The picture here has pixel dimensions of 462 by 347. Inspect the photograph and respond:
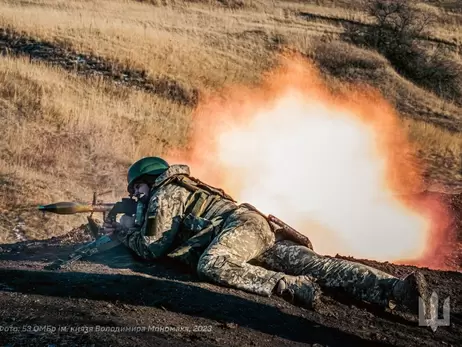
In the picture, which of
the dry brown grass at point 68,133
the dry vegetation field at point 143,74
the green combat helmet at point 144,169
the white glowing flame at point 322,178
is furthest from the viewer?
the dry vegetation field at point 143,74

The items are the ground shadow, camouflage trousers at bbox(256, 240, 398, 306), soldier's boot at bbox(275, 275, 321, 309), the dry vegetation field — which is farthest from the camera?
the dry vegetation field

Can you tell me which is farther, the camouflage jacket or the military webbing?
the military webbing

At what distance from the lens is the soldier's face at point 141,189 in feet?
21.4

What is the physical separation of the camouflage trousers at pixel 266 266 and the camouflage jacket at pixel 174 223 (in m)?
0.22

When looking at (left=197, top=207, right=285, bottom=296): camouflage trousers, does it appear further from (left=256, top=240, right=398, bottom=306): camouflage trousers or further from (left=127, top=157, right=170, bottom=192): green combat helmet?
(left=127, top=157, right=170, bottom=192): green combat helmet

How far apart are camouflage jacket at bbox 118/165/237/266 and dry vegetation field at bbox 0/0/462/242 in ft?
12.5

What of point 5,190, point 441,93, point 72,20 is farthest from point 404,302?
point 441,93

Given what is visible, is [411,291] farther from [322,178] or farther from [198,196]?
[322,178]

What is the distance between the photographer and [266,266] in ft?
20.2

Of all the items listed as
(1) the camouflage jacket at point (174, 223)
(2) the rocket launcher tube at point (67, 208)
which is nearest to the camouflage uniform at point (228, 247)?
(1) the camouflage jacket at point (174, 223)

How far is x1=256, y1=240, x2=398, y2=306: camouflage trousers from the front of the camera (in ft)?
17.9

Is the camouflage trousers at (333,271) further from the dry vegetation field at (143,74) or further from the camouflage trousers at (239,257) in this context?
the dry vegetation field at (143,74)

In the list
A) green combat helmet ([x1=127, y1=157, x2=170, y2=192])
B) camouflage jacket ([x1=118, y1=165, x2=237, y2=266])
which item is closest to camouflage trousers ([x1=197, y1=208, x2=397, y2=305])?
camouflage jacket ([x1=118, y1=165, x2=237, y2=266])

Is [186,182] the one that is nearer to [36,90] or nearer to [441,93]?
[36,90]
